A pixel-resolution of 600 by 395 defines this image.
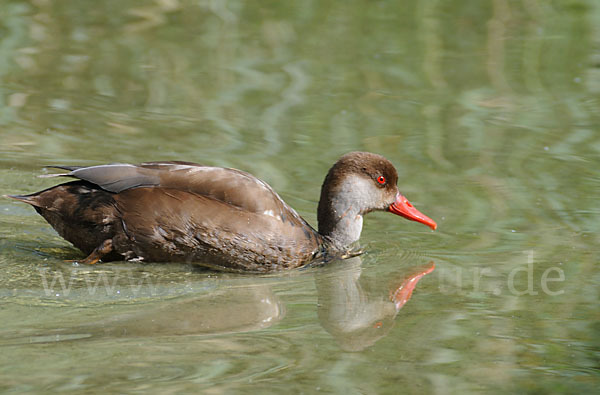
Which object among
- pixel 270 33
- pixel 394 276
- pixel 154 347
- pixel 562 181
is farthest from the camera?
pixel 270 33

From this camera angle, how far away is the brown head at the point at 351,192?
22.7 feet

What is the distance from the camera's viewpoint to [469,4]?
1442cm


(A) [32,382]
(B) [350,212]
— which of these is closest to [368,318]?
(B) [350,212]

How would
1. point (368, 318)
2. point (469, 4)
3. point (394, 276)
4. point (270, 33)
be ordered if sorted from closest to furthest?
point (368, 318) < point (394, 276) < point (270, 33) < point (469, 4)

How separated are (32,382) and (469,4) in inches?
458

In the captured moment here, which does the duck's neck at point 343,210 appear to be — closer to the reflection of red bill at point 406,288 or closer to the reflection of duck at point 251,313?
the reflection of duck at point 251,313

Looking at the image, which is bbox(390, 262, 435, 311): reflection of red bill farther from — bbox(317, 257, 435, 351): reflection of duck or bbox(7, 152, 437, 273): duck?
bbox(7, 152, 437, 273): duck

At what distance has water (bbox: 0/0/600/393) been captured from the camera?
4848 millimetres

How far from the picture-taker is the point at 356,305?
19.6ft

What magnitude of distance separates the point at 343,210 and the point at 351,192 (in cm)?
16

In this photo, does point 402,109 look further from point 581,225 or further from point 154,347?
point 154,347

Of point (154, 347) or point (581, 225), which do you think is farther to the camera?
point (581, 225)

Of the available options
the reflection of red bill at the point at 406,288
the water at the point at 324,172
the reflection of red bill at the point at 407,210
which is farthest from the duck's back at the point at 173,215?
the reflection of red bill at the point at 407,210

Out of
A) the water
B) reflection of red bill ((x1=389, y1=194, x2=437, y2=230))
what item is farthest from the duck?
reflection of red bill ((x1=389, y1=194, x2=437, y2=230))
